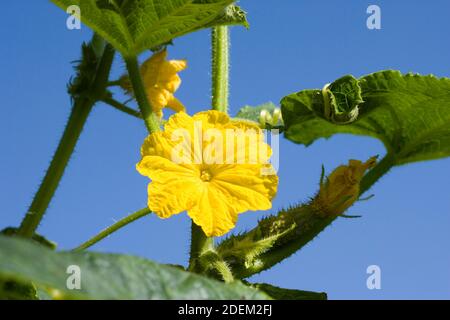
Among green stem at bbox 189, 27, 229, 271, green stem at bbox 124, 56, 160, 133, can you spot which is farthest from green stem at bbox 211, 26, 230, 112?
green stem at bbox 124, 56, 160, 133

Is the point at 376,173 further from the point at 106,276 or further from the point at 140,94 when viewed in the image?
the point at 106,276

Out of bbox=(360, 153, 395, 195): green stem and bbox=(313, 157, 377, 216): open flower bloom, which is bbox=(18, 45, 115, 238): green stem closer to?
bbox=(313, 157, 377, 216): open flower bloom

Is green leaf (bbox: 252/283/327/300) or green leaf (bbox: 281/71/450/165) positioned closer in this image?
green leaf (bbox: 252/283/327/300)

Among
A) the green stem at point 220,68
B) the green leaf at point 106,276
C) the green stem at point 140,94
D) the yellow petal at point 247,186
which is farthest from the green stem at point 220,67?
the green leaf at point 106,276

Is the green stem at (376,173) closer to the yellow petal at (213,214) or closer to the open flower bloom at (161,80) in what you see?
the yellow petal at (213,214)
